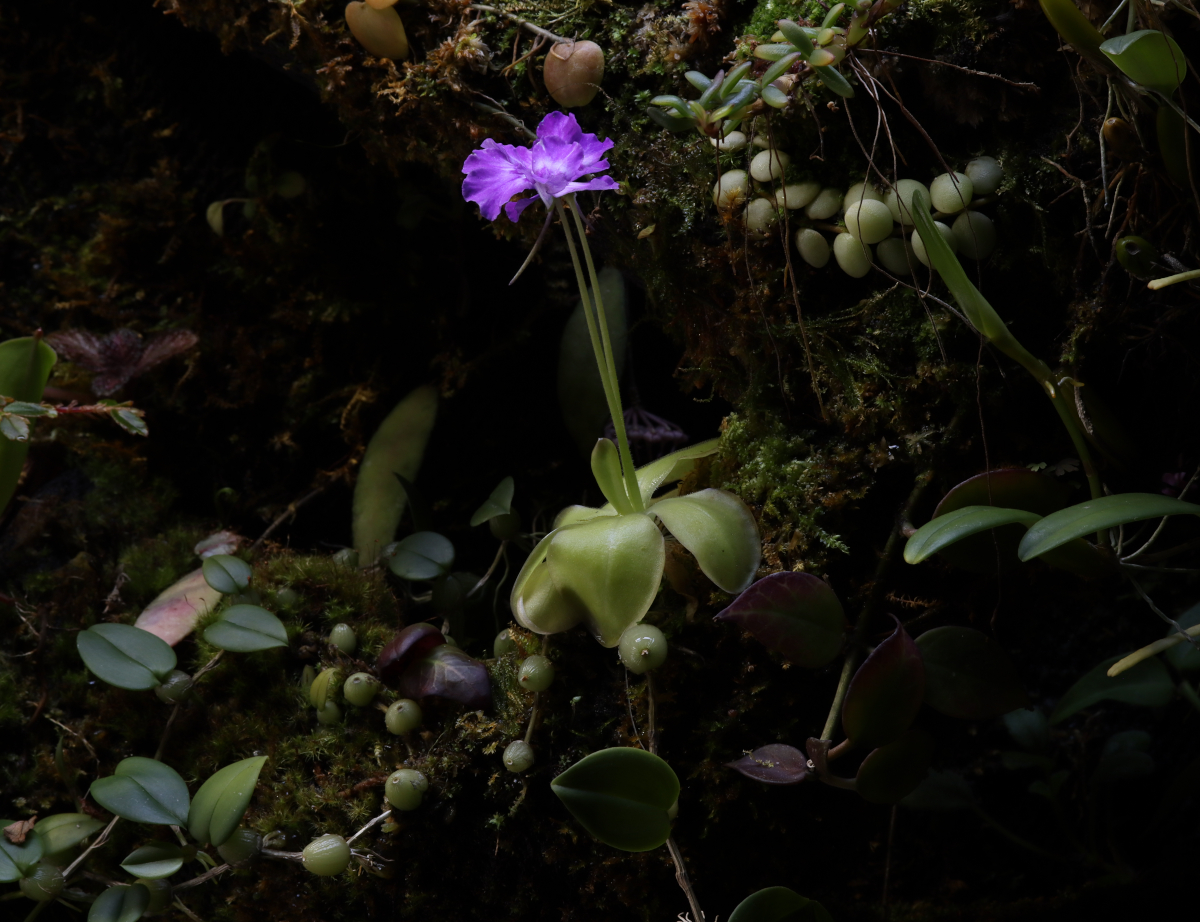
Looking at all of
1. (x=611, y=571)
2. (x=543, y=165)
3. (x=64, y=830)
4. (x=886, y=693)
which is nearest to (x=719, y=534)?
(x=611, y=571)

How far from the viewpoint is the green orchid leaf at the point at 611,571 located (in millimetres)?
897

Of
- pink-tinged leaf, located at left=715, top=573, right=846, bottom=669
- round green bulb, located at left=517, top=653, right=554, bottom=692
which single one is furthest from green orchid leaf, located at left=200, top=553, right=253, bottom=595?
pink-tinged leaf, located at left=715, top=573, right=846, bottom=669

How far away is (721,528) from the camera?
3.01 ft

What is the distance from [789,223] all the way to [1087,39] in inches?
13.2

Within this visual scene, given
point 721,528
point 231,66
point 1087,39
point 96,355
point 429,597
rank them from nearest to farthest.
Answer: point 1087,39, point 721,528, point 429,597, point 96,355, point 231,66

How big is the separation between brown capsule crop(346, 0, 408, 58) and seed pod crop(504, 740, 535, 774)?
3.18ft

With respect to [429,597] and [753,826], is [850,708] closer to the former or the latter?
[753,826]

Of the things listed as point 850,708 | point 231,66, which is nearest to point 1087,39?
point 850,708

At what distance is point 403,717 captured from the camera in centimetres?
99

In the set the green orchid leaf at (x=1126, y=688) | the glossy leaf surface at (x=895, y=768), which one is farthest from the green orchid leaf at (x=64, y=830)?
the green orchid leaf at (x=1126, y=688)

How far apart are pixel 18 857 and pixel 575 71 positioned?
121 cm

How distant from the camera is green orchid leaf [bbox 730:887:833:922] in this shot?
0.78m

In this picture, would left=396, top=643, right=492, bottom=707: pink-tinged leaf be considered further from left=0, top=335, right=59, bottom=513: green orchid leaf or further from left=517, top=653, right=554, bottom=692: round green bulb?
left=0, top=335, right=59, bottom=513: green orchid leaf

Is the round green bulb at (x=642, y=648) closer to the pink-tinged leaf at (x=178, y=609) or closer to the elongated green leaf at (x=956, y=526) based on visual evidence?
the elongated green leaf at (x=956, y=526)
